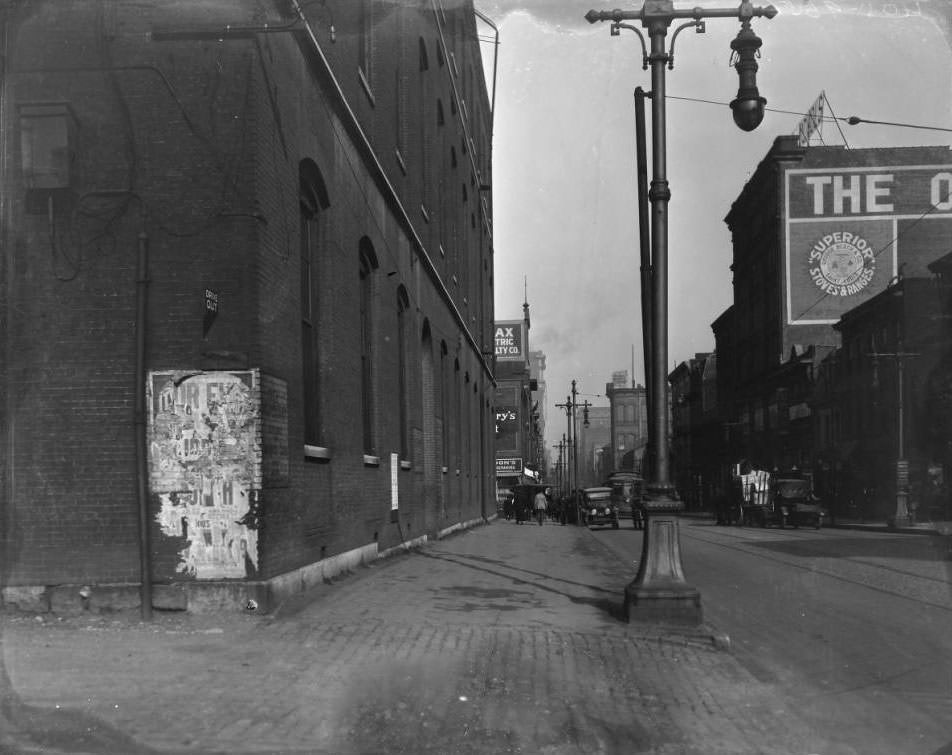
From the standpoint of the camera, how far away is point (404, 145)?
1944cm

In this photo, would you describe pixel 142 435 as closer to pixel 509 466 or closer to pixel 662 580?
pixel 662 580

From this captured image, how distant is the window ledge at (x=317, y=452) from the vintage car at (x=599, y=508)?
27.2 m

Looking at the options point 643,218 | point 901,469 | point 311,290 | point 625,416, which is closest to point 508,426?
point 901,469

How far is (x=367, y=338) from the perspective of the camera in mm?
15805

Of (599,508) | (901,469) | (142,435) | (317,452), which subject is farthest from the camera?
(599,508)

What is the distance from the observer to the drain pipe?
8820 mm

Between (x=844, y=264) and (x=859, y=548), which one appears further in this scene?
(x=844, y=264)

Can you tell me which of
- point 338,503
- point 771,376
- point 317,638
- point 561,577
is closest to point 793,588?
point 561,577

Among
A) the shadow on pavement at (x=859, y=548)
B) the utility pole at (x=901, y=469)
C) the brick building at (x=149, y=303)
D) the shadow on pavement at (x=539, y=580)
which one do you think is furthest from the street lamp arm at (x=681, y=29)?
the utility pole at (x=901, y=469)

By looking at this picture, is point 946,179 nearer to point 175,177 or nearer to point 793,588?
point 793,588

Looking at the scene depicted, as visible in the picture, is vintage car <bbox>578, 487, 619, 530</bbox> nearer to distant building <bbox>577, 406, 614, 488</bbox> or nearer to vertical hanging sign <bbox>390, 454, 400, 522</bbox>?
vertical hanging sign <bbox>390, 454, 400, 522</bbox>

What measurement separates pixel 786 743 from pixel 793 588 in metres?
8.42

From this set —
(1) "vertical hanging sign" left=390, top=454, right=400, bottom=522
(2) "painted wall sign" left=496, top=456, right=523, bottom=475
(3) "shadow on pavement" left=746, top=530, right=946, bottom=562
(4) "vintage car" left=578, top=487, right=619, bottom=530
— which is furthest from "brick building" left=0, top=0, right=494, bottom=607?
(2) "painted wall sign" left=496, top=456, right=523, bottom=475

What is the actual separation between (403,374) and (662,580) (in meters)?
10.6
